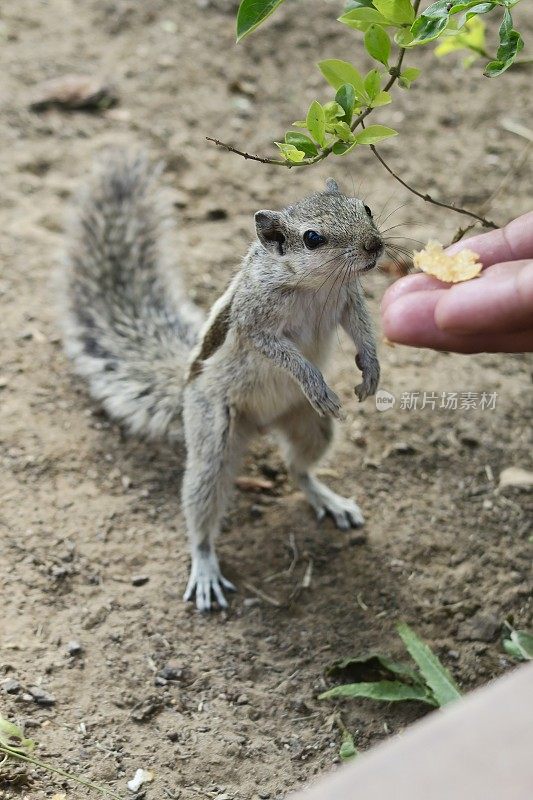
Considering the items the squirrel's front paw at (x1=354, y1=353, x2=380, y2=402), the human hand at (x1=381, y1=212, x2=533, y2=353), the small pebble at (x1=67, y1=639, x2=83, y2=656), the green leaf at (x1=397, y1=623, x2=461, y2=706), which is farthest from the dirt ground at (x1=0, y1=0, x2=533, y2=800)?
the human hand at (x1=381, y1=212, x2=533, y2=353)

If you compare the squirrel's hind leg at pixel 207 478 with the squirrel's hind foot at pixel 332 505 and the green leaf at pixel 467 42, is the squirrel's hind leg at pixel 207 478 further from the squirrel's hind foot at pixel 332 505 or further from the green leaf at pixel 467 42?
the green leaf at pixel 467 42

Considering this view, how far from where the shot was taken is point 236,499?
3.34m

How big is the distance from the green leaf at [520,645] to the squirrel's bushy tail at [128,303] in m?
1.38

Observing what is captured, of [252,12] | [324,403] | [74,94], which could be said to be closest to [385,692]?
[324,403]

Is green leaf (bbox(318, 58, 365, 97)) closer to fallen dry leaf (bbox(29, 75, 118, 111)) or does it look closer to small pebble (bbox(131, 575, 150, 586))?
small pebble (bbox(131, 575, 150, 586))

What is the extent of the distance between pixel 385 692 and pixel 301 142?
146cm

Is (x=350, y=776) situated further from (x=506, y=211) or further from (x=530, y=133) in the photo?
(x=530, y=133)

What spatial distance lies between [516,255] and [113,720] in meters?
1.67

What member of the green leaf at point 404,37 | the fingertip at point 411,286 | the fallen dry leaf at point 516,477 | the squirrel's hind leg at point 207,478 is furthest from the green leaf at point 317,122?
the fallen dry leaf at point 516,477

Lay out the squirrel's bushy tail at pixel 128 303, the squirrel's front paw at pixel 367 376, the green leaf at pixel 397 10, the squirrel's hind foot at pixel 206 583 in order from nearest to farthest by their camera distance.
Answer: the green leaf at pixel 397 10 < the squirrel's front paw at pixel 367 376 < the squirrel's hind foot at pixel 206 583 < the squirrel's bushy tail at pixel 128 303

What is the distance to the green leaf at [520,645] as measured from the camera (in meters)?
2.57

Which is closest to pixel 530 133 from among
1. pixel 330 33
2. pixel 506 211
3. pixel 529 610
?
pixel 506 211

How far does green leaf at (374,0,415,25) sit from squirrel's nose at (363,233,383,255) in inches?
23.3

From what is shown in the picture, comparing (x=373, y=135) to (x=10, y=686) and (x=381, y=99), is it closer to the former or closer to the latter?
(x=381, y=99)
